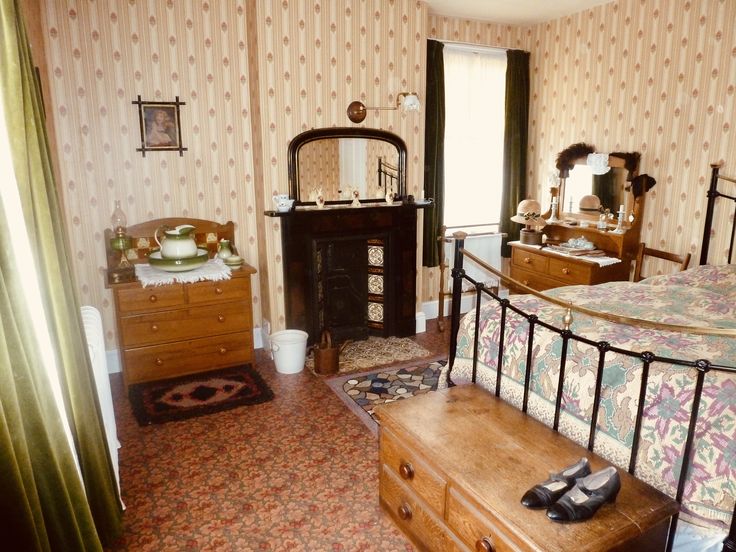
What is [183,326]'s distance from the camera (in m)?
4.00

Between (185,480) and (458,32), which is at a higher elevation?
(458,32)

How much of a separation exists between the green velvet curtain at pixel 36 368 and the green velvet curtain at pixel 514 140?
454 centimetres

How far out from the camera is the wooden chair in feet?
14.1

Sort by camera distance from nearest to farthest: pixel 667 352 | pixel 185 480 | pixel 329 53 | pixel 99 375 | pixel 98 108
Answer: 1. pixel 667 352
2. pixel 99 375
3. pixel 185 480
4. pixel 98 108
5. pixel 329 53

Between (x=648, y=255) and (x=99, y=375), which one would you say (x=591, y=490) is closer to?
(x=99, y=375)

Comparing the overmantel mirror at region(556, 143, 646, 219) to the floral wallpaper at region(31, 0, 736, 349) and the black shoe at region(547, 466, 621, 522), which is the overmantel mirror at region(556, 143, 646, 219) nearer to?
the floral wallpaper at region(31, 0, 736, 349)

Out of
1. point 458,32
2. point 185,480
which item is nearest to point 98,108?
point 185,480

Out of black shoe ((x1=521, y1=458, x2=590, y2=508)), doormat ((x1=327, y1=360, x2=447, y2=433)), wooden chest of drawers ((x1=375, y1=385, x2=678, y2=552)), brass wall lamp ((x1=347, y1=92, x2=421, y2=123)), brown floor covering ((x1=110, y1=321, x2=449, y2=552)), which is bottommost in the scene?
brown floor covering ((x1=110, y1=321, x2=449, y2=552))

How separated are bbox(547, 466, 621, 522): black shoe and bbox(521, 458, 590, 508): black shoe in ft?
0.08

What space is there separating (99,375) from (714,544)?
2577 millimetres

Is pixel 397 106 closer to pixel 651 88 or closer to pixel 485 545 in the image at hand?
pixel 651 88

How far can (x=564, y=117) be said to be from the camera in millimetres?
5395

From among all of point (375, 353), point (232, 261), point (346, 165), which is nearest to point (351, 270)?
point (375, 353)

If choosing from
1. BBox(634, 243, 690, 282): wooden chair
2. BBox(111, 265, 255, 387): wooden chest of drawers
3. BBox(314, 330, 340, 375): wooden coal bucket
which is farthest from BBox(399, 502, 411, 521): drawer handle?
BBox(634, 243, 690, 282): wooden chair
